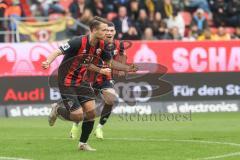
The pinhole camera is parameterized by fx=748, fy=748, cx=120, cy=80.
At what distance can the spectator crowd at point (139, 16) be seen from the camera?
24094mm

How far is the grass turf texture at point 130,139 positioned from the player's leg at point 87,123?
0.21 metres

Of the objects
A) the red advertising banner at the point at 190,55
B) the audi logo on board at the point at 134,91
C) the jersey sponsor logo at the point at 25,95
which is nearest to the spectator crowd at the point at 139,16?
the red advertising banner at the point at 190,55

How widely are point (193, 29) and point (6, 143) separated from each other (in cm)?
1329

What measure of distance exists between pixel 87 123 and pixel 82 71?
3.13 feet

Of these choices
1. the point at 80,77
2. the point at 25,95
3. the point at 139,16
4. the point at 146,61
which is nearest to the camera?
the point at 80,77

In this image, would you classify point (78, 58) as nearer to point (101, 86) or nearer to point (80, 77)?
point (80, 77)

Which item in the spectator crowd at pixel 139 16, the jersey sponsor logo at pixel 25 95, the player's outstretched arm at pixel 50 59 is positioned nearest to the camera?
the player's outstretched arm at pixel 50 59

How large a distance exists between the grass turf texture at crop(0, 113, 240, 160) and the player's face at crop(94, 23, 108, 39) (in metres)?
1.83

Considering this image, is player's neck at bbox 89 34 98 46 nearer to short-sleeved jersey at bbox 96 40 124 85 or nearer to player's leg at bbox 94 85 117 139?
short-sleeved jersey at bbox 96 40 124 85

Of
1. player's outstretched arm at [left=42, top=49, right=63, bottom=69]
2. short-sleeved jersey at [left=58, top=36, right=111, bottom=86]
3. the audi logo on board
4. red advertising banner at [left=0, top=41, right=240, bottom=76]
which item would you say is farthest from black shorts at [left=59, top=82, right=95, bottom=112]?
red advertising banner at [left=0, top=41, right=240, bottom=76]

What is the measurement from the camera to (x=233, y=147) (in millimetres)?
12305

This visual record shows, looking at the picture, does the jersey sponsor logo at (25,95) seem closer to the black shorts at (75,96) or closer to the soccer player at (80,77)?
the soccer player at (80,77)

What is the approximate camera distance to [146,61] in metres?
22.3

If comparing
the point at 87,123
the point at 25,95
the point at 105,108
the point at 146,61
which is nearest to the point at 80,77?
the point at 87,123
